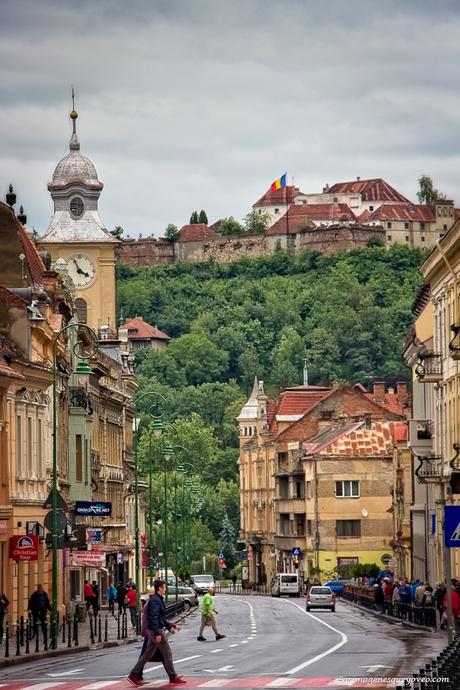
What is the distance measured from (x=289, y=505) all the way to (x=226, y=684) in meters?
115

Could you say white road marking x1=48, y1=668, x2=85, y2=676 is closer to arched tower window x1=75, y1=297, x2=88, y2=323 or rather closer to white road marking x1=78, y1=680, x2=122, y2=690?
white road marking x1=78, y1=680, x2=122, y2=690

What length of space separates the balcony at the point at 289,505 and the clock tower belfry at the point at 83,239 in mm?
25665

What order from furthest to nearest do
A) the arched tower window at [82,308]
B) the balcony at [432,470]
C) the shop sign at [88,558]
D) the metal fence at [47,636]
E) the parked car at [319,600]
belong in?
the arched tower window at [82,308] < the parked car at [319,600] < the balcony at [432,470] < the shop sign at [88,558] < the metal fence at [47,636]

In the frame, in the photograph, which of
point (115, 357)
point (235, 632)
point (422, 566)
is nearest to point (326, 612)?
point (422, 566)

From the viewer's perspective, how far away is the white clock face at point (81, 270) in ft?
416

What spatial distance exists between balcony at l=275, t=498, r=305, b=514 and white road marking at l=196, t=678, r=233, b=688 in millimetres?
108077

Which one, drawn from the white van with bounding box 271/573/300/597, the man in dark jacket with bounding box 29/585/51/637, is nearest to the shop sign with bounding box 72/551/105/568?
the man in dark jacket with bounding box 29/585/51/637

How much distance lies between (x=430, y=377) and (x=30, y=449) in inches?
709

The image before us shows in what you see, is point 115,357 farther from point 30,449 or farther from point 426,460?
point 30,449

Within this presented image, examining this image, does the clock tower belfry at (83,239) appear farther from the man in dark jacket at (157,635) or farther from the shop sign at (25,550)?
the man in dark jacket at (157,635)

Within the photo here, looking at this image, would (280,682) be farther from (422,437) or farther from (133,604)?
(422,437)

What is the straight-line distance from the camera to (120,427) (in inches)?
4353

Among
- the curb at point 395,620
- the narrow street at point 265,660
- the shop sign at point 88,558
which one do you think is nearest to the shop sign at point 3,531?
the shop sign at point 88,558

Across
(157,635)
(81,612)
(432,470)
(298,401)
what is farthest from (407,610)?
(298,401)
